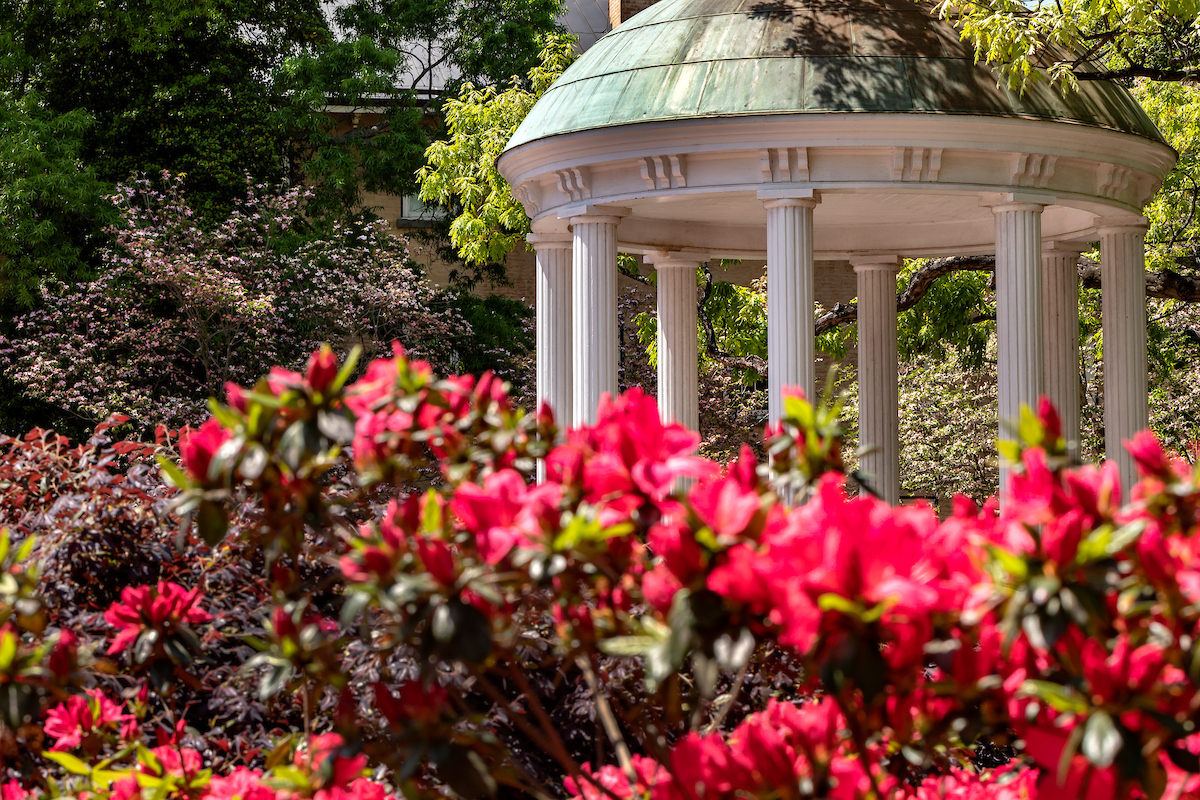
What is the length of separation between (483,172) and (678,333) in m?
6.84

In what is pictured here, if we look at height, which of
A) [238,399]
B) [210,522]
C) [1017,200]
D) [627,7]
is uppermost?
[627,7]

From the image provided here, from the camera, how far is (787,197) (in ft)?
36.9

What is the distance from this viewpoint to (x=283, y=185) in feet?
94.9

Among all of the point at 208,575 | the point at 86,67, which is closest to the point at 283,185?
the point at 86,67

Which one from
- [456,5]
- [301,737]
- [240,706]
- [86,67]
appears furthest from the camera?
[456,5]

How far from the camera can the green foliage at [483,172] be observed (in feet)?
69.3

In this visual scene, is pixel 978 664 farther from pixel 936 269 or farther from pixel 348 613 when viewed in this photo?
pixel 936 269

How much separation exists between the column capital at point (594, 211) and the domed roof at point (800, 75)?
30.1 inches

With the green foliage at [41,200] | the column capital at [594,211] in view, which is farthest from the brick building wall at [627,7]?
the column capital at [594,211]

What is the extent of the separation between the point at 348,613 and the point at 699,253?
13839 mm

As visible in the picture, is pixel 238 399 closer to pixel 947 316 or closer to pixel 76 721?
pixel 76 721

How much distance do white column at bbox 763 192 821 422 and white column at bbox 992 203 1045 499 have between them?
183 centimetres

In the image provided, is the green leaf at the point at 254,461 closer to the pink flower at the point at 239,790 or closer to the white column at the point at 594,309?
the pink flower at the point at 239,790

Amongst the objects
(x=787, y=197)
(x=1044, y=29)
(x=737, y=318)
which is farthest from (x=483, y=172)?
(x=1044, y=29)
